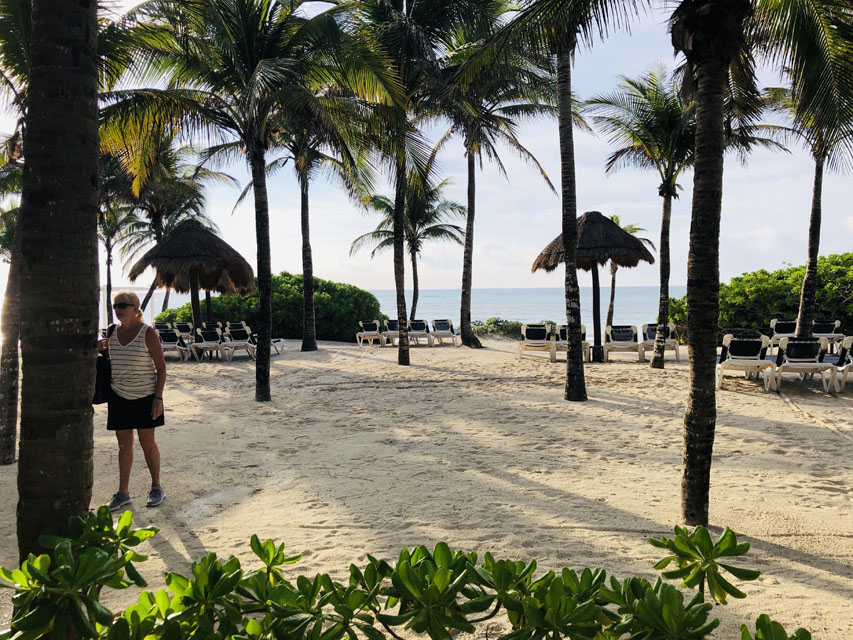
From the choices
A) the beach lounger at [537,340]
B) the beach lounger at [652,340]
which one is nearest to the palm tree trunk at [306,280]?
the beach lounger at [537,340]

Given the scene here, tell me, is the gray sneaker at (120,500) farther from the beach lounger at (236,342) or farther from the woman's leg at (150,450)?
the beach lounger at (236,342)

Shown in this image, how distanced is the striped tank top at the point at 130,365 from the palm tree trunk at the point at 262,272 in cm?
495

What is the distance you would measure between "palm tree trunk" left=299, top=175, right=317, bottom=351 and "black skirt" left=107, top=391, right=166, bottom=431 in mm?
12615

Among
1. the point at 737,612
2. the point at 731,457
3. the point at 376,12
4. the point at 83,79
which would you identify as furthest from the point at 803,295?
the point at 83,79

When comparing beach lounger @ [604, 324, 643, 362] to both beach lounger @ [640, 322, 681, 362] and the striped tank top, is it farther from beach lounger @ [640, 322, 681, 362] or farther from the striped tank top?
the striped tank top

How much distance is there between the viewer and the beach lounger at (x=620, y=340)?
14.2 m

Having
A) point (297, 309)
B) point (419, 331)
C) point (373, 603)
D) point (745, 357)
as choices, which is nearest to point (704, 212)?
point (373, 603)

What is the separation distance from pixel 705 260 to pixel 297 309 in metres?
18.8

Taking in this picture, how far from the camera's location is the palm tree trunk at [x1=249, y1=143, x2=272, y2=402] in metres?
9.20

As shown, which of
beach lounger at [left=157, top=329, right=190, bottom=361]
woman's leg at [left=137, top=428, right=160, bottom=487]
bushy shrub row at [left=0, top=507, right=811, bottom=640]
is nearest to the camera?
bushy shrub row at [left=0, top=507, right=811, bottom=640]

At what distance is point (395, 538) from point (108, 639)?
7.79 feet

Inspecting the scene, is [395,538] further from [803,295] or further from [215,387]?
[803,295]

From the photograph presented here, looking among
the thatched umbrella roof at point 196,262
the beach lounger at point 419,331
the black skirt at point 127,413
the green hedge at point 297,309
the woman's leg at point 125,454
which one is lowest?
the woman's leg at point 125,454

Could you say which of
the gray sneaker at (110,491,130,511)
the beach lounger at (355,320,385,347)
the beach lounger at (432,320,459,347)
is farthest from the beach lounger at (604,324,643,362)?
the gray sneaker at (110,491,130,511)
